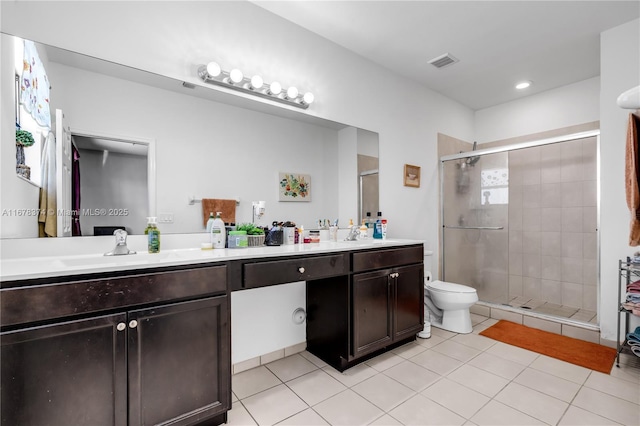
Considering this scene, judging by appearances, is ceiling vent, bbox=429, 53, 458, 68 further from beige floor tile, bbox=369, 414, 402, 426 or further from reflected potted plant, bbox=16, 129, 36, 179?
reflected potted plant, bbox=16, 129, 36, 179

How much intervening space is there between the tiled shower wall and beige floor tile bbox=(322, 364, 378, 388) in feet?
7.78

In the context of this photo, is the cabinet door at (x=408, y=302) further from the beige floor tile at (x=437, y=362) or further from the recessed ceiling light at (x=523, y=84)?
the recessed ceiling light at (x=523, y=84)

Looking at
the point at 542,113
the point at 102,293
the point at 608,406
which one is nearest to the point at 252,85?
the point at 102,293

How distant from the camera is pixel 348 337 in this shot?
1.95 meters

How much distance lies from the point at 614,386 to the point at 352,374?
62.4 inches

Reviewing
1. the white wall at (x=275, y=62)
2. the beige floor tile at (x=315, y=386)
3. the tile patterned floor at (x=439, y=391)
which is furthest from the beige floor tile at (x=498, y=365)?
the white wall at (x=275, y=62)

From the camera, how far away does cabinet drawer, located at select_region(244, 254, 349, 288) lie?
1542 mm

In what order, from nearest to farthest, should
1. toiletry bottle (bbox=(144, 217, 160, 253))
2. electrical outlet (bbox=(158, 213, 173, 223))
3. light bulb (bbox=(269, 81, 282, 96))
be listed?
1. toiletry bottle (bbox=(144, 217, 160, 253))
2. electrical outlet (bbox=(158, 213, 173, 223))
3. light bulb (bbox=(269, 81, 282, 96))

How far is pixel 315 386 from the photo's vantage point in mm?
1839

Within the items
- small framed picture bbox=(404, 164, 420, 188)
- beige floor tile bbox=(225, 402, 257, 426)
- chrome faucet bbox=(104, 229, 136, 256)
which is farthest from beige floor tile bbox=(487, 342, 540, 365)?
chrome faucet bbox=(104, 229, 136, 256)

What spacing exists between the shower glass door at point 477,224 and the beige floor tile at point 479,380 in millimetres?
1549

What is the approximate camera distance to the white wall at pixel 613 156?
7.54 feet

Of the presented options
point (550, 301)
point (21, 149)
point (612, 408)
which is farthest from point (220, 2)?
point (550, 301)

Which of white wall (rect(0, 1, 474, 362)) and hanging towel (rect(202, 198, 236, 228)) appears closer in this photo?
white wall (rect(0, 1, 474, 362))
